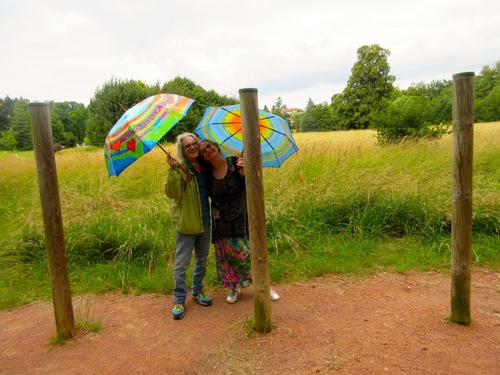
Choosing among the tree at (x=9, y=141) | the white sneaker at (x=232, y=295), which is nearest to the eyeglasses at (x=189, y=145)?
the white sneaker at (x=232, y=295)

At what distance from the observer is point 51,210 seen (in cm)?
270

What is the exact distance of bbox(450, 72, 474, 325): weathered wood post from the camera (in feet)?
8.20

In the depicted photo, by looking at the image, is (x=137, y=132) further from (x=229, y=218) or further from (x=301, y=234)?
(x=301, y=234)

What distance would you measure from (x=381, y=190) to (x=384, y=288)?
212 centimetres

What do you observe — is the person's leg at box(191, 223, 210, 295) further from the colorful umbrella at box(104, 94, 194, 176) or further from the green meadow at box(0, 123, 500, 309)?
the colorful umbrella at box(104, 94, 194, 176)

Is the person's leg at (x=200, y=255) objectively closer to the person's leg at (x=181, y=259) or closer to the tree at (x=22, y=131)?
the person's leg at (x=181, y=259)

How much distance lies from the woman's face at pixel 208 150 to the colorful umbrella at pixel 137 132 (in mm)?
345

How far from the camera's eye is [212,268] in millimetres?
4199

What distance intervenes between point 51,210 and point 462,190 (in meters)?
3.09

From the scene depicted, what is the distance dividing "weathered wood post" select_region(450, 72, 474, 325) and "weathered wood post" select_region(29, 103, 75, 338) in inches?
118

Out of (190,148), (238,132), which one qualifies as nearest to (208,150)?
(190,148)

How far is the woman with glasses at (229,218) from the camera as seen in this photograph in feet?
10.3

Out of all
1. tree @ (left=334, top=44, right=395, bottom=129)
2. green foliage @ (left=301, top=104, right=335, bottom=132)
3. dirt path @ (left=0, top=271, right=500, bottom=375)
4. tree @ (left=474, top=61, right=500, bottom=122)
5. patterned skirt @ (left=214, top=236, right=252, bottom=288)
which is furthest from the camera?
green foliage @ (left=301, top=104, right=335, bottom=132)

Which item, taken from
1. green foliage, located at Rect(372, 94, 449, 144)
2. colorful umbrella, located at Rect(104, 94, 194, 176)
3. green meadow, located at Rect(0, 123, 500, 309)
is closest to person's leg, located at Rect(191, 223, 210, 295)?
green meadow, located at Rect(0, 123, 500, 309)
